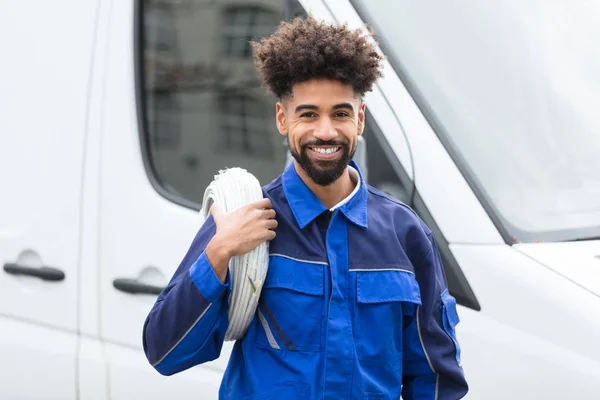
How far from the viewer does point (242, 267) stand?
6.16ft

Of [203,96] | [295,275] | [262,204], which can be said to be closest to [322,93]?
[262,204]

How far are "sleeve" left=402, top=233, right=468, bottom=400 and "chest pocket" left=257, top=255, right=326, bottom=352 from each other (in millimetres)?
234

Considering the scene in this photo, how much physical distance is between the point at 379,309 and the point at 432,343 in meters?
0.18

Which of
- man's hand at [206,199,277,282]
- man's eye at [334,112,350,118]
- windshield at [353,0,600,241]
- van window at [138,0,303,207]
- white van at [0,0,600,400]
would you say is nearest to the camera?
man's hand at [206,199,277,282]

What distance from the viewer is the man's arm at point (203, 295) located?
1852mm

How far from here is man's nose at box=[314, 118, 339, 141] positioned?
191 centimetres

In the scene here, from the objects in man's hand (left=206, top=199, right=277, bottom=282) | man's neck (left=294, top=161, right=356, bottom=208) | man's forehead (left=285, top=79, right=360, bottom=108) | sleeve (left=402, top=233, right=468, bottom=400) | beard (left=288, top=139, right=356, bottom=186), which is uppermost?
man's forehead (left=285, top=79, right=360, bottom=108)

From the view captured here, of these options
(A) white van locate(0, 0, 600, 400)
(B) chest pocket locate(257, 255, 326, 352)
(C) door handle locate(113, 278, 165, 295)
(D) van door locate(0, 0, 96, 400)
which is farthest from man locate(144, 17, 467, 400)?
(D) van door locate(0, 0, 96, 400)

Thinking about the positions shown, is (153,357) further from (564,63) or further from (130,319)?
(564,63)

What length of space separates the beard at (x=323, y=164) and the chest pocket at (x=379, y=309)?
210mm

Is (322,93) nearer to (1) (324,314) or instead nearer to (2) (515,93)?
(1) (324,314)

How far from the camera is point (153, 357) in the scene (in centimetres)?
193

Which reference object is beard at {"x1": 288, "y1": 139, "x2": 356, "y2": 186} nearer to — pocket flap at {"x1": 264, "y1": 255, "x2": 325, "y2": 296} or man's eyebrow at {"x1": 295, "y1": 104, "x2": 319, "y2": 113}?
man's eyebrow at {"x1": 295, "y1": 104, "x2": 319, "y2": 113}

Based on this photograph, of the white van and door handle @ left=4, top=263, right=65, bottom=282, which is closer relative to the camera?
the white van
